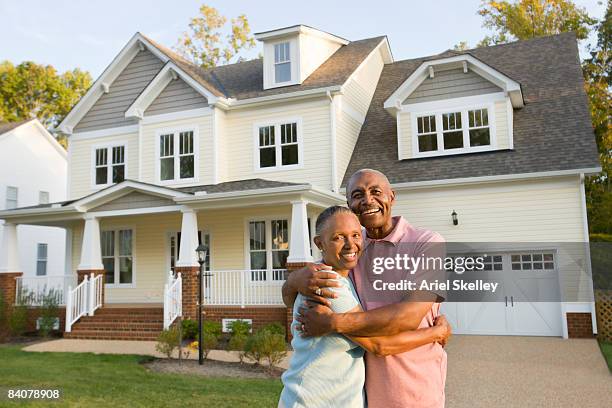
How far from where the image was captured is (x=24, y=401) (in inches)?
263

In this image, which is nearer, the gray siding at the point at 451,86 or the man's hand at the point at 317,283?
the man's hand at the point at 317,283

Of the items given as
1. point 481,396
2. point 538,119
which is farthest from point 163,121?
point 481,396

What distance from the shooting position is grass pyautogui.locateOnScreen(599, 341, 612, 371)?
9.96 metres

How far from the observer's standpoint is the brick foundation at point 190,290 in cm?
1330

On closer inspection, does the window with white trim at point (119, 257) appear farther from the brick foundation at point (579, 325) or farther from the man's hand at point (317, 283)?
the man's hand at point (317, 283)

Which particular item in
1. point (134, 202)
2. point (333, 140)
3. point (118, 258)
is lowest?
point (118, 258)

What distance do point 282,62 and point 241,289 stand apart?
7.04m

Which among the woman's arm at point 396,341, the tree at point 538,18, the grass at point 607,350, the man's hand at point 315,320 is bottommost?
the grass at point 607,350

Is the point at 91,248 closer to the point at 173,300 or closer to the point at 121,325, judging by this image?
the point at 121,325

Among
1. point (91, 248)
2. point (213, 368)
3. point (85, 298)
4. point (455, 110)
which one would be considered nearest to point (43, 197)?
point (91, 248)

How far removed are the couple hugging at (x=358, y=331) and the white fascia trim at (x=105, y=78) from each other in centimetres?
1678

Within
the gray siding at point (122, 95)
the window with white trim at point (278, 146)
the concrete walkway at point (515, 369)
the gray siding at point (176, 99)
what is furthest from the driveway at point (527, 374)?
the gray siding at point (122, 95)

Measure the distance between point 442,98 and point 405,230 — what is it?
13.8m

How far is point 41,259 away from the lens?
83.8 ft
